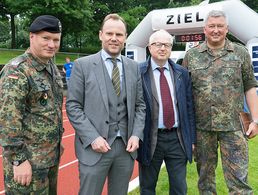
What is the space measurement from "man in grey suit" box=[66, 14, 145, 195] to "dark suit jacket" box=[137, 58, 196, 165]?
0.26 meters

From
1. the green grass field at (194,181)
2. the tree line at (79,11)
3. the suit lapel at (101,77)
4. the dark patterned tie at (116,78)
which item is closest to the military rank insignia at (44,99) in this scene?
the suit lapel at (101,77)

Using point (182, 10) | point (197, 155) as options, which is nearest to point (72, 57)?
point (182, 10)

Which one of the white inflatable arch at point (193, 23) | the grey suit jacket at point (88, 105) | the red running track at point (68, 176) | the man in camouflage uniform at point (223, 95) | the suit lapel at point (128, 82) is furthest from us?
the white inflatable arch at point (193, 23)

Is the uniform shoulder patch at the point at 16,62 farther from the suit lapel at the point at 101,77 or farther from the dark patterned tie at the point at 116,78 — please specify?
the dark patterned tie at the point at 116,78

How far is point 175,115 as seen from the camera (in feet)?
10.3

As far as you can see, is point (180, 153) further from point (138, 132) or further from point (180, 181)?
point (138, 132)

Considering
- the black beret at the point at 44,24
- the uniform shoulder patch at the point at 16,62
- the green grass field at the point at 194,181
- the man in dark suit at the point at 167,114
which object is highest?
the black beret at the point at 44,24

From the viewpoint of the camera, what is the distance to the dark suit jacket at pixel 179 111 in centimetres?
311

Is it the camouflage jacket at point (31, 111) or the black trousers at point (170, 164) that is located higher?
the camouflage jacket at point (31, 111)

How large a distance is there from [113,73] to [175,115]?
2.48 ft

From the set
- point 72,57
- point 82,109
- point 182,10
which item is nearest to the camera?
point 82,109

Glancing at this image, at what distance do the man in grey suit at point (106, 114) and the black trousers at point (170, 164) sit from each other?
401mm

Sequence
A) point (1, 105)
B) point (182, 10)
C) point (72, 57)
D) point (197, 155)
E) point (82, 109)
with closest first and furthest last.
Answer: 1. point (1, 105)
2. point (82, 109)
3. point (197, 155)
4. point (182, 10)
5. point (72, 57)

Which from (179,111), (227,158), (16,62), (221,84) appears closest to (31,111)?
(16,62)
